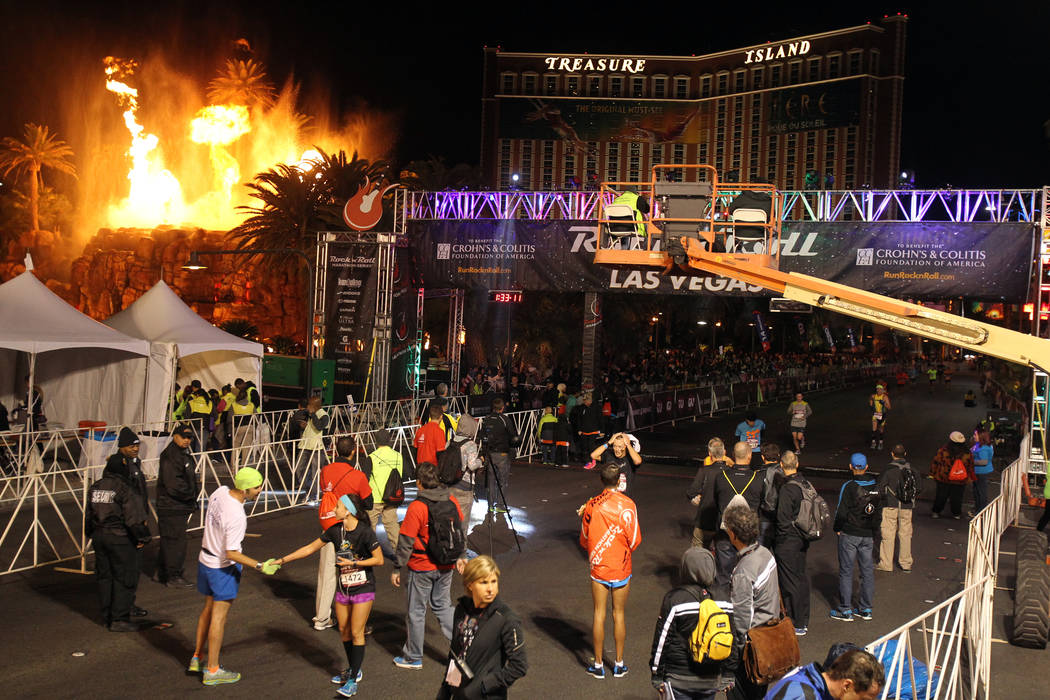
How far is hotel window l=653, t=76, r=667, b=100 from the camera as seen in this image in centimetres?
9875

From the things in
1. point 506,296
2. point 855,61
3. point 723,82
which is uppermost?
point 723,82

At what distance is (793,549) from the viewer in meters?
8.30

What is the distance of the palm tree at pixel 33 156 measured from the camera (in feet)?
223

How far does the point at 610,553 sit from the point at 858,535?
3.40m

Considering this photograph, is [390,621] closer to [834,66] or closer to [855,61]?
[855,61]

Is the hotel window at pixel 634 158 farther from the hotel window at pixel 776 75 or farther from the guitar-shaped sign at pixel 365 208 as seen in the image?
the guitar-shaped sign at pixel 365 208

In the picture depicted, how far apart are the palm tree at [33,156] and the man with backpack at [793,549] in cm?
7235

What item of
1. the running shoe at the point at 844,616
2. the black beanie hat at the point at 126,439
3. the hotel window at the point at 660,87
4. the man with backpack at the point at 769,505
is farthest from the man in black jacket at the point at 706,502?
the hotel window at the point at 660,87

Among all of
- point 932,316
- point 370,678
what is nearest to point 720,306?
point 932,316

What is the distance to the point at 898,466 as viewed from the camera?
35.6 ft

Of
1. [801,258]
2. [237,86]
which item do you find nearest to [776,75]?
[237,86]

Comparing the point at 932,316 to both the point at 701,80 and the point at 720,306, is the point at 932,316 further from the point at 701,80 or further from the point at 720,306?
the point at 701,80

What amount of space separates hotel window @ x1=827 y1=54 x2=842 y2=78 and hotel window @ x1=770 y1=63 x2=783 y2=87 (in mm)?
6240

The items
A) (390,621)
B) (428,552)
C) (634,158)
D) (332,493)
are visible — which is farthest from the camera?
(634,158)
